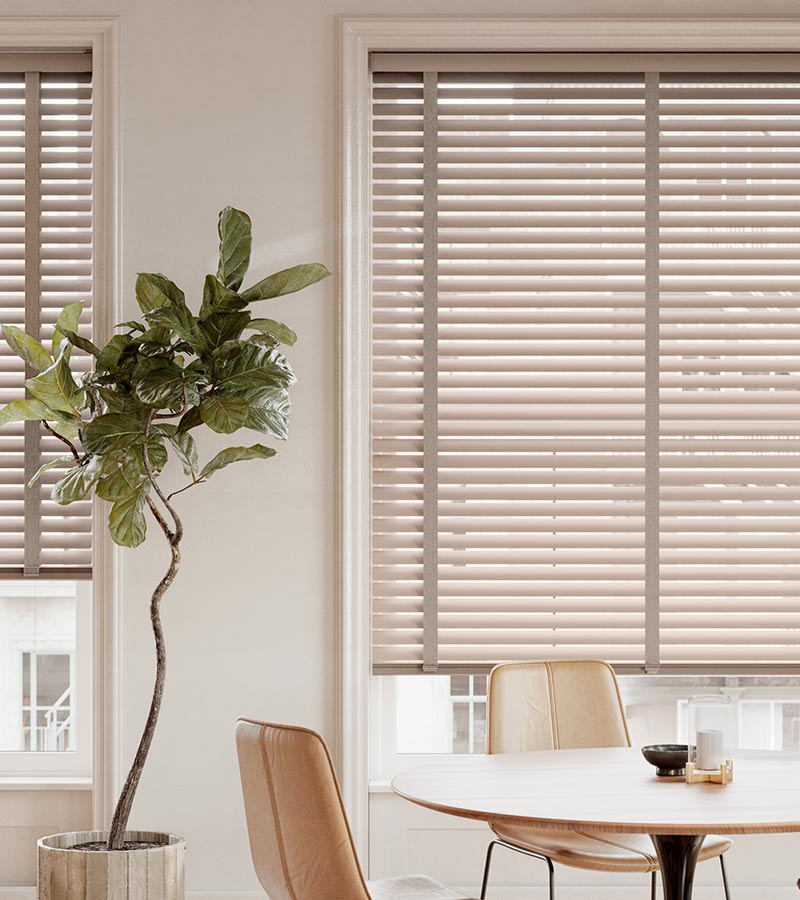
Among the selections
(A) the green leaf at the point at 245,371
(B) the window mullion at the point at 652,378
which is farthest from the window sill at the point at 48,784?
(B) the window mullion at the point at 652,378

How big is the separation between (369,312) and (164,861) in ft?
5.65

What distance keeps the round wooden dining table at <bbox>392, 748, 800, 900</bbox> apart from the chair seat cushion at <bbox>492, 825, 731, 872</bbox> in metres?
0.25

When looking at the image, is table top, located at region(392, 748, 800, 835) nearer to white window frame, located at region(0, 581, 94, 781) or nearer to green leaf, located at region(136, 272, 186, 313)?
green leaf, located at region(136, 272, 186, 313)

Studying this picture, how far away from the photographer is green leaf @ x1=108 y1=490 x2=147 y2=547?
115 inches

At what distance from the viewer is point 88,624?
3.55 meters

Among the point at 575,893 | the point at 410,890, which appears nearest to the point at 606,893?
the point at 575,893

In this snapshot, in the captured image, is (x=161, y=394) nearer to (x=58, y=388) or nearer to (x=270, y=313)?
(x=58, y=388)

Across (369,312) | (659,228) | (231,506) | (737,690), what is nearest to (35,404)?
(231,506)

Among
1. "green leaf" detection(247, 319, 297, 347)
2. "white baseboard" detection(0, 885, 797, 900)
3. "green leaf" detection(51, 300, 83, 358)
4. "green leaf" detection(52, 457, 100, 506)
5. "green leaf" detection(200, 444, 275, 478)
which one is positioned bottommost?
"white baseboard" detection(0, 885, 797, 900)

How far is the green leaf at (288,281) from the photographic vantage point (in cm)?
297

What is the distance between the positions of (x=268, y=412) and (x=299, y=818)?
1232 mm

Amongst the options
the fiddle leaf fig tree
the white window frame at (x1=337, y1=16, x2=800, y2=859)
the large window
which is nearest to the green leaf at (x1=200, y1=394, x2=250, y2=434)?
the fiddle leaf fig tree

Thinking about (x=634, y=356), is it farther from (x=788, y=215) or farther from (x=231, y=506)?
(x=231, y=506)

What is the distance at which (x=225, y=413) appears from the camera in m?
2.79
